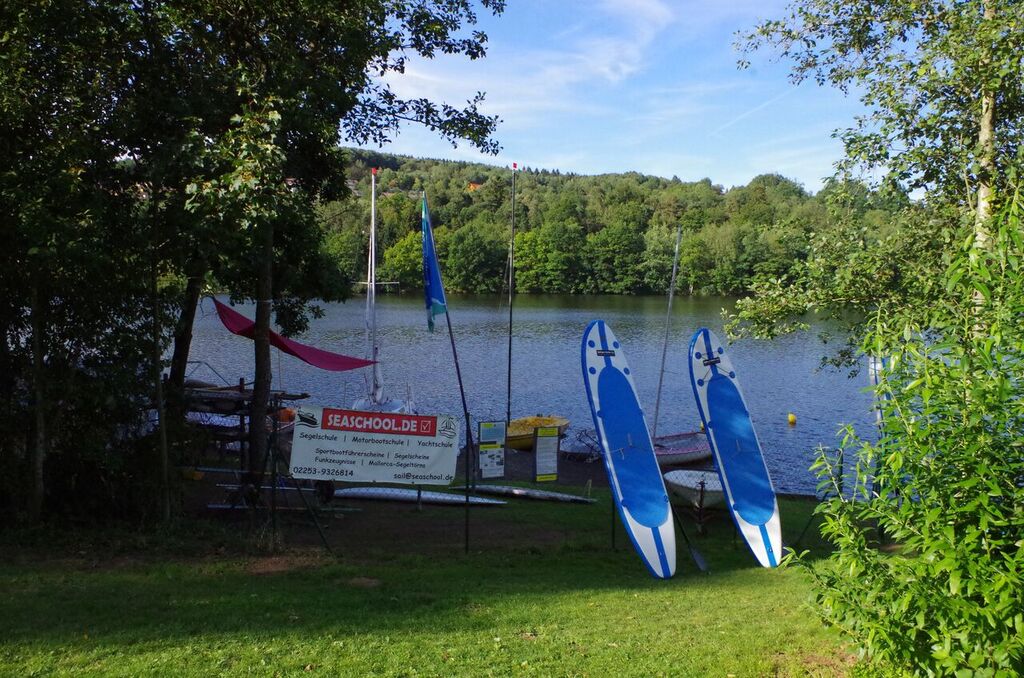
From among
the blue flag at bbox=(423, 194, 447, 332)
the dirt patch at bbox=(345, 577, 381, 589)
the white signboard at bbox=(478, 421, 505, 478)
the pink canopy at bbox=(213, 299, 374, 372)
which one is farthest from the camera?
the pink canopy at bbox=(213, 299, 374, 372)

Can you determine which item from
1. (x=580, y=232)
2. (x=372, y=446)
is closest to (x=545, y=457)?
(x=372, y=446)

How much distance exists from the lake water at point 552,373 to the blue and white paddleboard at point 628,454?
796 centimetres

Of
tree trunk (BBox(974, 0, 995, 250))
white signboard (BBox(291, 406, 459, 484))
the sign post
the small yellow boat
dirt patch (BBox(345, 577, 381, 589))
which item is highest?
tree trunk (BBox(974, 0, 995, 250))

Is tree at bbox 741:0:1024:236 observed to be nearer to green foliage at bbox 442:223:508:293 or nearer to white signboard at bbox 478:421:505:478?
white signboard at bbox 478:421:505:478

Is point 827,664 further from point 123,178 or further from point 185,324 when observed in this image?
point 185,324

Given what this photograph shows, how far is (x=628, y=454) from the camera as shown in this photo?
11.2 meters

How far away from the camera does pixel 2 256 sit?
881 centimetres

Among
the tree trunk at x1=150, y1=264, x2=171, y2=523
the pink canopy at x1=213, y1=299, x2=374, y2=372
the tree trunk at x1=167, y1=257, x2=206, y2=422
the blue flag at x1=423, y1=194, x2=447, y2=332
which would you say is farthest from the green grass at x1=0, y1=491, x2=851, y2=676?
the pink canopy at x1=213, y1=299, x2=374, y2=372

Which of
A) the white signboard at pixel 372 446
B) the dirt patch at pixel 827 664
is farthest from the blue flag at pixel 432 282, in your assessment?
the dirt patch at pixel 827 664

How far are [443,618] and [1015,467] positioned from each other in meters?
4.50

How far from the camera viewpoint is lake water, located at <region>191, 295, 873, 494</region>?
89.9 ft

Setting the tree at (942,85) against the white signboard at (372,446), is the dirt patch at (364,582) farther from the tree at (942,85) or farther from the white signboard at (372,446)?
the tree at (942,85)

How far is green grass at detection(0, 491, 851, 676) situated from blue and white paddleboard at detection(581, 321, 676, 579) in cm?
40

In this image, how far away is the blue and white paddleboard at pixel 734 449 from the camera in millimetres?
11078
